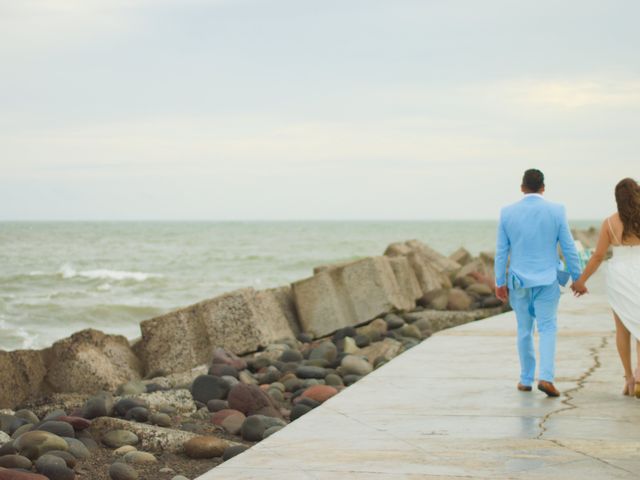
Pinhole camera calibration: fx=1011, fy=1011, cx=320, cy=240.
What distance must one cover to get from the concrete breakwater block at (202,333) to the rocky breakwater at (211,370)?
0.04 ft

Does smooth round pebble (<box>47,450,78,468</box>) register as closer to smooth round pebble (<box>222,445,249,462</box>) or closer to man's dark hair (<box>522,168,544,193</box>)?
smooth round pebble (<box>222,445,249,462</box>)

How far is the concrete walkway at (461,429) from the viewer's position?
4.97 meters

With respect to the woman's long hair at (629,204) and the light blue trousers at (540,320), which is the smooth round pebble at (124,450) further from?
the woman's long hair at (629,204)

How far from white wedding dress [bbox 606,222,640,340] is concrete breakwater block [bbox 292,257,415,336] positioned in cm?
630

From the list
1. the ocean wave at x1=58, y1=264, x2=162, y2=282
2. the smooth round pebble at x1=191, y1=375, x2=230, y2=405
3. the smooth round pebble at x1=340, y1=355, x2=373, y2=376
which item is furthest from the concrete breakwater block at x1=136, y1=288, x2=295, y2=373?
the ocean wave at x1=58, y1=264, x2=162, y2=282

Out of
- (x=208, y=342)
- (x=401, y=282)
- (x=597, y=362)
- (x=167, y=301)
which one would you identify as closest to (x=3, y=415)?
(x=208, y=342)

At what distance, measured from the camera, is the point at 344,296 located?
1317cm

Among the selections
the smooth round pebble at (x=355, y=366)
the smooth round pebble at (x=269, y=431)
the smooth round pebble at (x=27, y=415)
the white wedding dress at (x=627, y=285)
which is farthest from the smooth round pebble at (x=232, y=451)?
the smooth round pebble at (x=355, y=366)

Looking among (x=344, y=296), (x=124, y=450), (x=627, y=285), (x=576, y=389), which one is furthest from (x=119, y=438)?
(x=344, y=296)

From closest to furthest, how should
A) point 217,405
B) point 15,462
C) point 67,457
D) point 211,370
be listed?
point 15,462, point 67,457, point 217,405, point 211,370

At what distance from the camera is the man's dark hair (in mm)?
6977

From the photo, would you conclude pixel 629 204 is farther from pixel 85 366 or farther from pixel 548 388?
pixel 85 366

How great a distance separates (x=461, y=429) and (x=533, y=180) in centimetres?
194

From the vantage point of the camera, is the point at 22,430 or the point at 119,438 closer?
the point at 119,438
